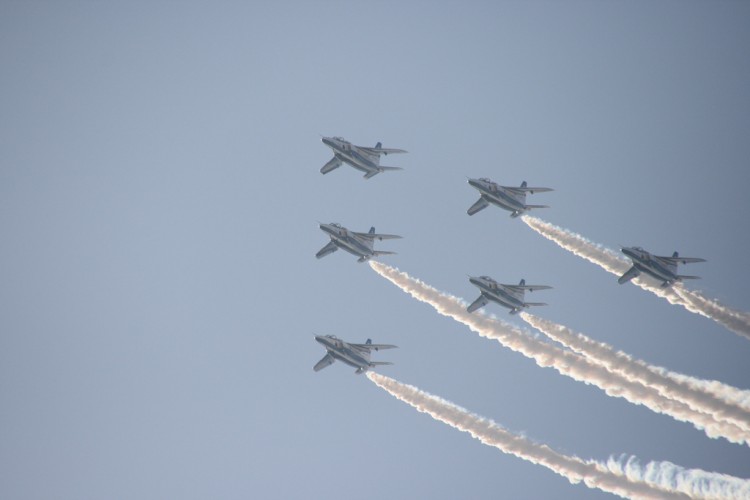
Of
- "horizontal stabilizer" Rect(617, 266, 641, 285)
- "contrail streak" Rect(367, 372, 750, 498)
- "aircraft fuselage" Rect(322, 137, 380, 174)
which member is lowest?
"contrail streak" Rect(367, 372, 750, 498)

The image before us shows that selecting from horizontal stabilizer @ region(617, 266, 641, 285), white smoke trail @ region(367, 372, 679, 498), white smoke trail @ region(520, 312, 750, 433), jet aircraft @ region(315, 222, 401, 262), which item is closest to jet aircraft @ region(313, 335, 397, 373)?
white smoke trail @ region(367, 372, 679, 498)

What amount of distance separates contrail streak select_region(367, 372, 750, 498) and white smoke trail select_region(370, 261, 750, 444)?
475 centimetres

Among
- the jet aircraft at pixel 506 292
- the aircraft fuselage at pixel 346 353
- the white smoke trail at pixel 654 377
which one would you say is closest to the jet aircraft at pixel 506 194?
the jet aircraft at pixel 506 292

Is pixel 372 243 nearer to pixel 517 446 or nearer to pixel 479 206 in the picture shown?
pixel 479 206

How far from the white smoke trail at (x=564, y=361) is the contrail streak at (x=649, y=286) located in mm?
9273

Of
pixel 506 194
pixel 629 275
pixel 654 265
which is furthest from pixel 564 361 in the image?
pixel 506 194

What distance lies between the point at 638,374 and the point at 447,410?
2107cm

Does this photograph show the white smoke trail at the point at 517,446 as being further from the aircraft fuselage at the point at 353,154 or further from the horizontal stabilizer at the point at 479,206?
the aircraft fuselage at the point at 353,154

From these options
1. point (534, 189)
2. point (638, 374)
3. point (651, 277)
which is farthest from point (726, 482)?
point (534, 189)

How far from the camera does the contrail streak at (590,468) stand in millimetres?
94562

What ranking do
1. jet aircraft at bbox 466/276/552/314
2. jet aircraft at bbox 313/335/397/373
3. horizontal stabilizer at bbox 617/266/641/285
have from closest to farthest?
horizontal stabilizer at bbox 617/266/641/285, jet aircraft at bbox 466/276/552/314, jet aircraft at bbox 313/335/397/373

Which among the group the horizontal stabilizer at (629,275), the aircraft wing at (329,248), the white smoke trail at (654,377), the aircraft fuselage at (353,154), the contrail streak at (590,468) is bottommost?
the contrail streak at (590,468)

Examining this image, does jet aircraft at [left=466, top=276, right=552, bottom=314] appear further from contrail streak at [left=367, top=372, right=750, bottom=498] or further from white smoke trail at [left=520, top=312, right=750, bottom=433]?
contrail streak at [left=367, top=372, right=750, bottom=498]

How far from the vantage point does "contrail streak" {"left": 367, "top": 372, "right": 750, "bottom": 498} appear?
94.6m
